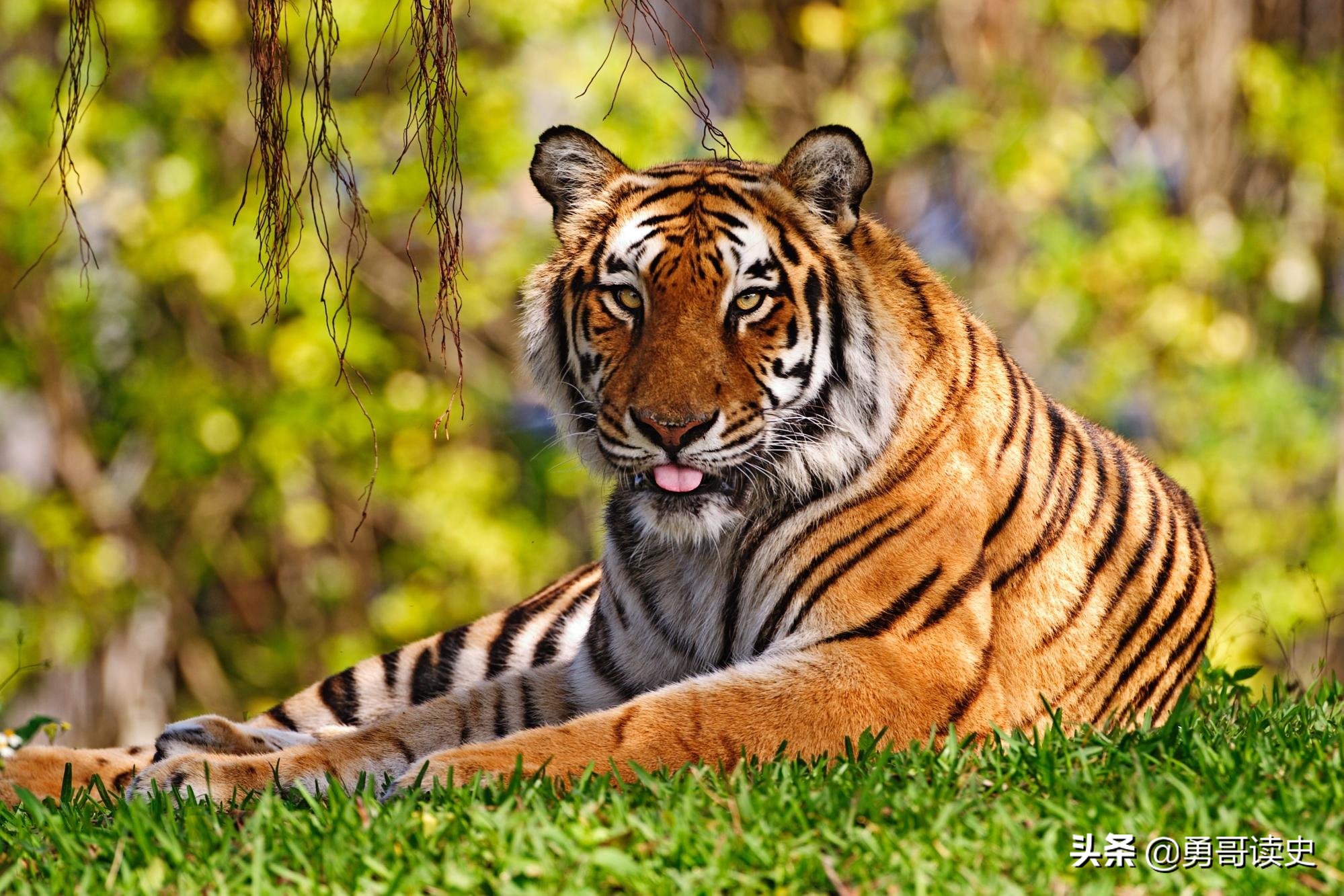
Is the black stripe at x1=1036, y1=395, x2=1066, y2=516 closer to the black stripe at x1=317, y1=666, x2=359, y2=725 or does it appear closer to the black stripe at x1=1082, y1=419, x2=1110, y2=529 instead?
the black stripe at x1=1082, y1=419, x2=1110, y2=529

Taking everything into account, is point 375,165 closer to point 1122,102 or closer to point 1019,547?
point 1122,102

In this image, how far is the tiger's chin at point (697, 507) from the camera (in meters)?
3.63

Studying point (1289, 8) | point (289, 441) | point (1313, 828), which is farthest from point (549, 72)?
point (1313, 828)

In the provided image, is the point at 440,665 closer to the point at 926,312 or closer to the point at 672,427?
the point at 672,427

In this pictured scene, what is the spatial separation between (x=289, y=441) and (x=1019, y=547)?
5.96m

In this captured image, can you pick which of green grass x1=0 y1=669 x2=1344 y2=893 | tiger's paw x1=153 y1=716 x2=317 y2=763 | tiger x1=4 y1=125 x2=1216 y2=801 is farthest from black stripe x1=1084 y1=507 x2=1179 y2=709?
tiger's paw x1=153 y1=716 x2=317 y2=763

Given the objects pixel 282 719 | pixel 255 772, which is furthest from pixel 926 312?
pixel 282 719

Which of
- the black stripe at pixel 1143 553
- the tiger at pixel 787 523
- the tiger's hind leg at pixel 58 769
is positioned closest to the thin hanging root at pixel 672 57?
the tiger at pixel 787 523

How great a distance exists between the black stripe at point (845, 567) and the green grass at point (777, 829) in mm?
556

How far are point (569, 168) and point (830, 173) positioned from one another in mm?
693

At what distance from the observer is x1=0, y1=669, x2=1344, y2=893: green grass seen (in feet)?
8.00

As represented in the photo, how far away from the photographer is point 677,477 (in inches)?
141

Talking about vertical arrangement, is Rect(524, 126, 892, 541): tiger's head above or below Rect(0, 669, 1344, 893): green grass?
above

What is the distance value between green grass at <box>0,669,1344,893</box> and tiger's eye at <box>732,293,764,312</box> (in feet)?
3.85
